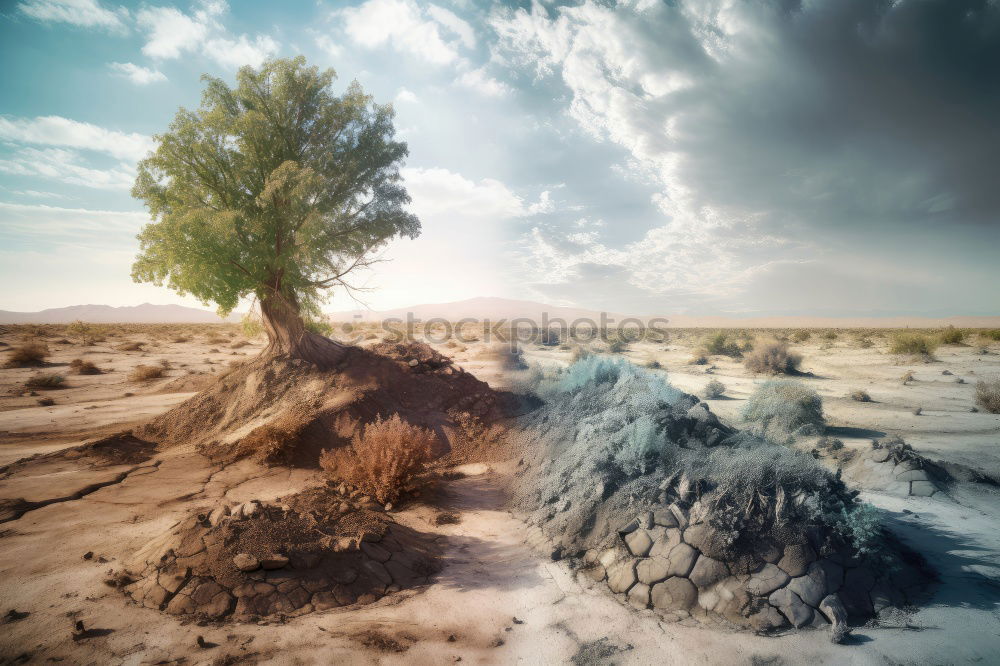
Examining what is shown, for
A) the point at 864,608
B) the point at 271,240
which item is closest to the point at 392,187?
the point at 271,240

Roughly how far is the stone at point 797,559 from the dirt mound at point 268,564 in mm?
3638

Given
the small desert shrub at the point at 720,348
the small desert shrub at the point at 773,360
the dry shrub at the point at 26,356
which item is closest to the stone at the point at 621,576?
the small desert shrub at the point at 773,360

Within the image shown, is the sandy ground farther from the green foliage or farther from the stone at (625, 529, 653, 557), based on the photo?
the green foliage

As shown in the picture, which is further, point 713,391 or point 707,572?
point 713,391

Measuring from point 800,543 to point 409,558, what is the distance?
415 cm

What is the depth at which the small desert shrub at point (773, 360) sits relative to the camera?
1867 centimetres

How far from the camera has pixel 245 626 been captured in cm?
359

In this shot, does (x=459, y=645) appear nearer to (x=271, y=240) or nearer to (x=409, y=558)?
(x=409, y=558)

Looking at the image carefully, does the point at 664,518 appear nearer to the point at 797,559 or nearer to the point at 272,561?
the point at 797,559

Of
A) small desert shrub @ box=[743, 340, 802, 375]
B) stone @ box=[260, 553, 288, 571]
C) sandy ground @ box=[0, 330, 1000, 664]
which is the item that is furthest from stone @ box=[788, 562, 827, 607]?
small desert shrub @ box=[743, 340, 802, 375]

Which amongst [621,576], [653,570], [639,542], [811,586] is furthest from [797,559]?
[621,576]

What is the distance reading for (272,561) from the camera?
4078 mm

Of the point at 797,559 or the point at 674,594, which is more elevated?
the point at 797,559

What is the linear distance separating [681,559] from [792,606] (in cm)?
94
